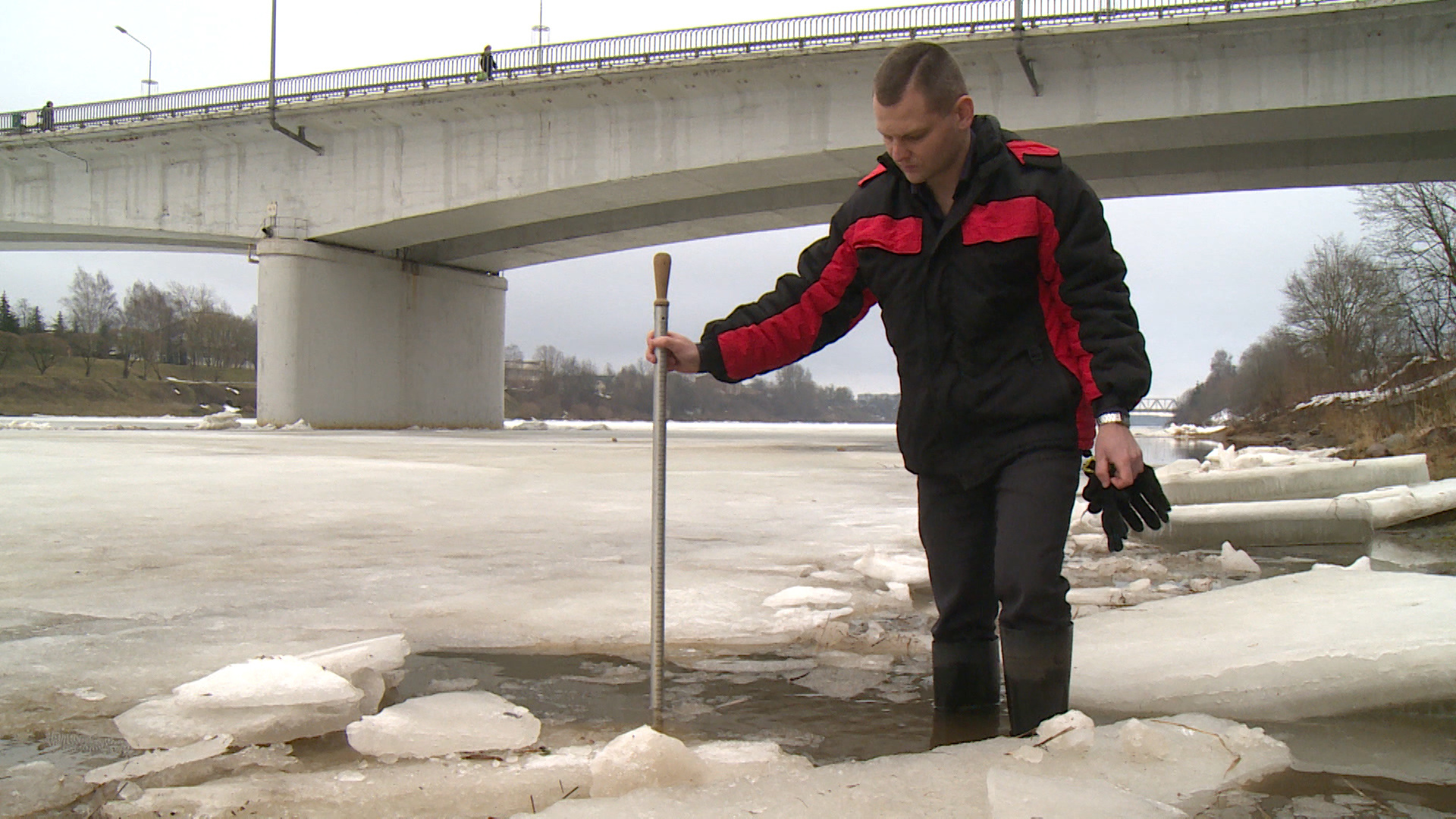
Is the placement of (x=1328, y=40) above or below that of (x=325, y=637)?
above

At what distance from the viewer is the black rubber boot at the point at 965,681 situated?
7.19 ft

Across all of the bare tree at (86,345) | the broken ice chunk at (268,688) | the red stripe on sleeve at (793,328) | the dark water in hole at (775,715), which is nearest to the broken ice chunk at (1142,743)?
the dark water in hole at (775,715)

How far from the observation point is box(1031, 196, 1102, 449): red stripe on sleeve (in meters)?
1.92

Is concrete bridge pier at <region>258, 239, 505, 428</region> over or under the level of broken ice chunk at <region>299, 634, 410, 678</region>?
over

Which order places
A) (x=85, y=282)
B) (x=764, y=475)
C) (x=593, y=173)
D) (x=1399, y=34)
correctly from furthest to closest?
(x=85, y=282), (x=593, y=173), (x=1399, y=34), (x=764, y=475)

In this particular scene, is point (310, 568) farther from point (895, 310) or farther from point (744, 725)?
point (895, 310)

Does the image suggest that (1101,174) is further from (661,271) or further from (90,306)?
(90,306)

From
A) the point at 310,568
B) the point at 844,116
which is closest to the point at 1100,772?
the point at 310,568

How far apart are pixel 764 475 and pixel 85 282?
254 ft

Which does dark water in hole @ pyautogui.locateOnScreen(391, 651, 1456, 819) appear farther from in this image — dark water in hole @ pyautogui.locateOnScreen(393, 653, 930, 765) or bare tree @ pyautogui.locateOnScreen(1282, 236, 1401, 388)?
bare tree @ pyautogui.locateOnScreen(1282, 236, 1401, 388)

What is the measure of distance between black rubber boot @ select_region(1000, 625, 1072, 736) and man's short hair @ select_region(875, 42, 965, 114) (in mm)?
1145

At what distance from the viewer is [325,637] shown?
263 cm

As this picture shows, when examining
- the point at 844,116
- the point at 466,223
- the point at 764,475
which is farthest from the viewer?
the point at 466,223

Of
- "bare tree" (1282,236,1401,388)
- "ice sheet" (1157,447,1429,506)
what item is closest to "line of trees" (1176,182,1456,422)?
"bare tree" (1282,236,1401,388)
